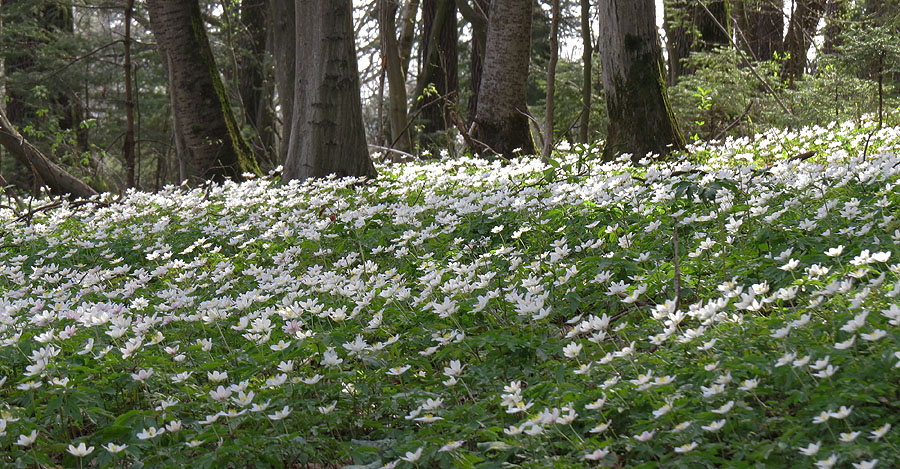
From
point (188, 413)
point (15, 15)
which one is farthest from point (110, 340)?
point (15, 15)

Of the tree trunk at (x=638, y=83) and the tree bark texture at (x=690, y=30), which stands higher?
the tree bark texture at (x=690, y=30)

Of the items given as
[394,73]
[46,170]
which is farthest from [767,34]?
[46,170]

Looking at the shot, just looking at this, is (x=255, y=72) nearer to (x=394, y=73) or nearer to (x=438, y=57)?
(x=438, y=57)

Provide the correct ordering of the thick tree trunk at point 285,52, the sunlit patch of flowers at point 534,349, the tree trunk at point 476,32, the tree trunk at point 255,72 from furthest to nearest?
the tree trunk at point 255,72 < the tree trunk at point 476,32 < the thick tree trunk at point 285,52 < the sunlit patch of flowers at point 534,349

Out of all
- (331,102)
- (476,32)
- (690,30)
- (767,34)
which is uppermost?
(767,34)

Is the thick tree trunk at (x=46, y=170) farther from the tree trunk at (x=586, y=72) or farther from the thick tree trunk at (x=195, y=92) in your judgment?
the tree trunk at (x=586, y=72)

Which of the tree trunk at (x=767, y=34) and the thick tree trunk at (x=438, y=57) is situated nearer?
the thick tree trunk at (x=438, y=57)

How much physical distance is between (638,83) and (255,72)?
1187 centimetres

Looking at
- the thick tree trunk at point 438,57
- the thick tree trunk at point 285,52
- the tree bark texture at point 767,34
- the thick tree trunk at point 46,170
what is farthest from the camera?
the tree bark texture at point 767,34

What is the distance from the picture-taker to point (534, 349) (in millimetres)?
3244

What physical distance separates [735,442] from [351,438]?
145 centimetres

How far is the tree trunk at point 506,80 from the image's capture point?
9.60 metres

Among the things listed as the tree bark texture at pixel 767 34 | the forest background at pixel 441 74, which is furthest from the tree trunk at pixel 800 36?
the tree bark texture at pixel 767 34

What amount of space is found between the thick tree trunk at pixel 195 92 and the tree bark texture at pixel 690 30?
724 cm
